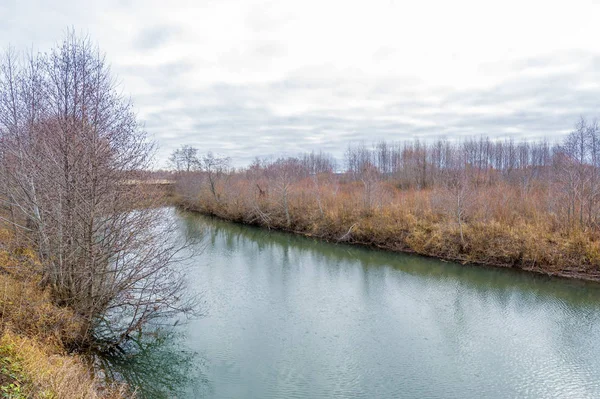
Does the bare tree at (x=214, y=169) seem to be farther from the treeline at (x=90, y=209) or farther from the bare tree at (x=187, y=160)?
the treeline at (x=90, y=209)

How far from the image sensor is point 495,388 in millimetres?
7234

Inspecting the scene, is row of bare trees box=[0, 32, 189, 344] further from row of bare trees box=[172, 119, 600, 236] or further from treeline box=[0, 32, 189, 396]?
row of bare trees box=[172, 119, 600, 236]

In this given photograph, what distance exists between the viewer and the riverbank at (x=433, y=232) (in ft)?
49.2

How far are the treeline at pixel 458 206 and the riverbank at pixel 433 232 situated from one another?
0.05m

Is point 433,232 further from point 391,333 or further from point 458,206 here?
point 391,333

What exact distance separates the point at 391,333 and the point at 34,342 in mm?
7985

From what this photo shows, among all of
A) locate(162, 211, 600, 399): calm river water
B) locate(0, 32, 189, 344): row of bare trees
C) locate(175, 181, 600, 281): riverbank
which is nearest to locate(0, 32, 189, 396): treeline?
locate(0, 32, 189, 344): row of bare trees

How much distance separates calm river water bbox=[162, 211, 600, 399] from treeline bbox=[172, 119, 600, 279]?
154 cm

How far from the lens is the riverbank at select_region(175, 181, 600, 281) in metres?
15.0

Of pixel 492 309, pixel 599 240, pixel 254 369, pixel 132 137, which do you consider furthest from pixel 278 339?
pixel 599 240

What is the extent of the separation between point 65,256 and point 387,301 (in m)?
9.59

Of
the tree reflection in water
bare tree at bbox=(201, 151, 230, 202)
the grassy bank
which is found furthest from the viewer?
bare tree at bbox=(201, 151, 230, 202)

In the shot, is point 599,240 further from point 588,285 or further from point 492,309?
point 492,309

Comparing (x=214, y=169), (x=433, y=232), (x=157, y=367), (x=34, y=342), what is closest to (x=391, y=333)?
(x=157, y=367)
